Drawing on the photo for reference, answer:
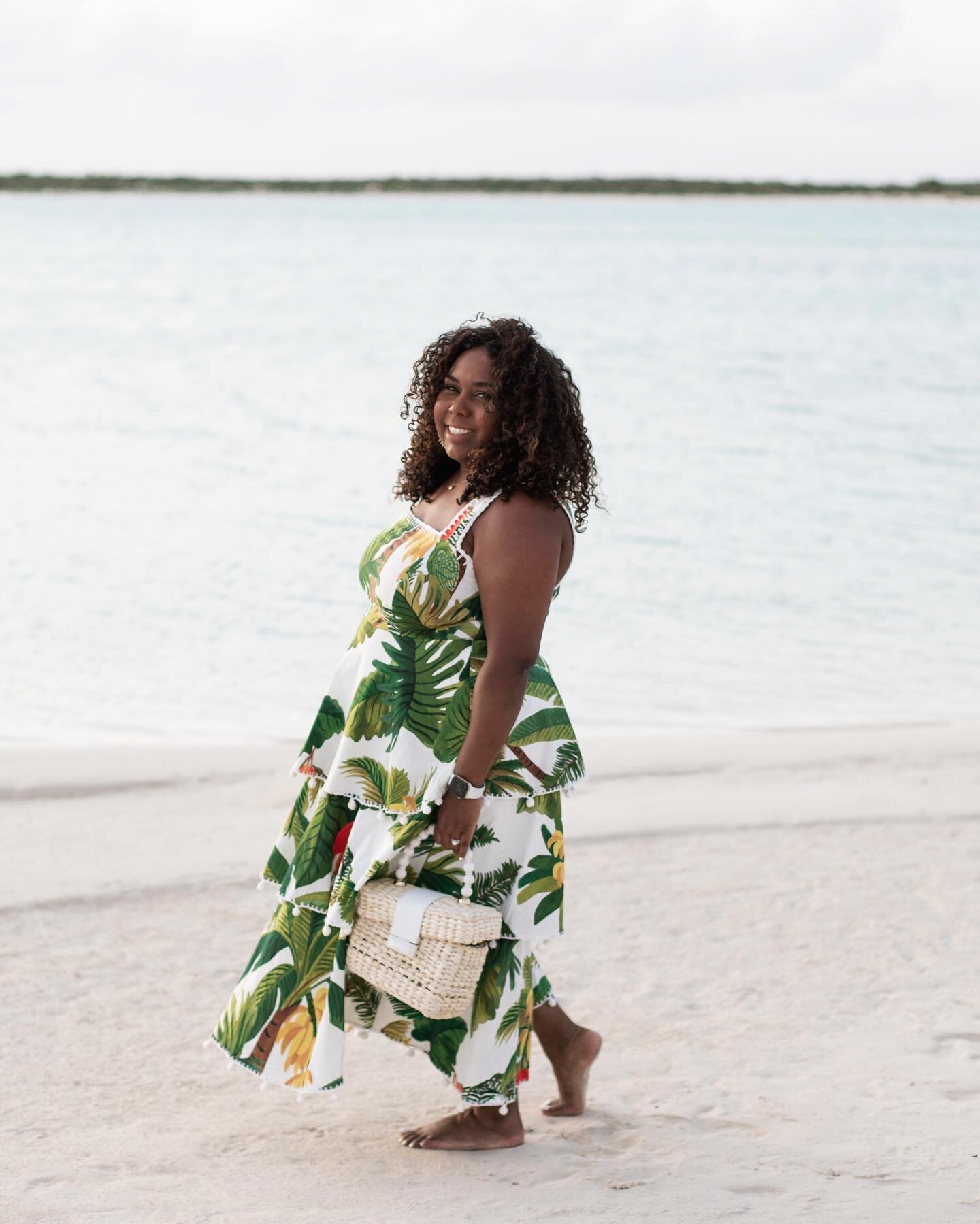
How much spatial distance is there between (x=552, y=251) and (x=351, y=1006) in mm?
61147

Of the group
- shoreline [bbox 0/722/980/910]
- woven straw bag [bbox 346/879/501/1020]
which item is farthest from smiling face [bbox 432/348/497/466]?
shoreline [bbox 0/722/980/910]

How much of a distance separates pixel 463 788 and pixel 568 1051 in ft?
2.74


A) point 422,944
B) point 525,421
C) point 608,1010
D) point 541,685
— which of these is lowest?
point 608,1010

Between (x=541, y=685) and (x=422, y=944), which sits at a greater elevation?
(x=541, y=685)

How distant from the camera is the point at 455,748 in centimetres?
311

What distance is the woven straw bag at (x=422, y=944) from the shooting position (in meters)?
3.03

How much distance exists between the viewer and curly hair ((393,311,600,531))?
10.1 ft

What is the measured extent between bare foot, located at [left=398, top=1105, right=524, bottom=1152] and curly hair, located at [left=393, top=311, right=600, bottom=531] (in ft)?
4.21

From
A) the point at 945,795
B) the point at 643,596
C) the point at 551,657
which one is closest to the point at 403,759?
the point at 945,795

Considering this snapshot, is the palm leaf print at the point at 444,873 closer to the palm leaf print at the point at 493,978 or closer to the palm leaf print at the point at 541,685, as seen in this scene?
the palm leaf print at the point at 493,978

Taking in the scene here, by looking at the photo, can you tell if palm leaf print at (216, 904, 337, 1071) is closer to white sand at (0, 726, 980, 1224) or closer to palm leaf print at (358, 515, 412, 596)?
white sand at (0, 726, 980, 1224)

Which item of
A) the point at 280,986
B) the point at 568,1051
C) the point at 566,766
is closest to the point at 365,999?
the point at 280,986

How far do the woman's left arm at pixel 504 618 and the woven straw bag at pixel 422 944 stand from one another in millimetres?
147

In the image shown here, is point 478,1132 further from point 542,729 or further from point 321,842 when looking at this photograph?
point 542,729
